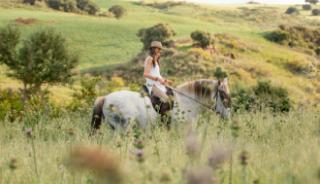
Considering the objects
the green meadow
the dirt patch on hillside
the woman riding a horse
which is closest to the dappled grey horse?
the woman riding a horse

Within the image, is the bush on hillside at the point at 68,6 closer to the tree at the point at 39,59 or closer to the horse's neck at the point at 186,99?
the tree at the point at 39,59

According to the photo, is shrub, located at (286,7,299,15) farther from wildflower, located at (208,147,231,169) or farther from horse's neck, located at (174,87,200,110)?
wildflower, located at (208,147,231,169)

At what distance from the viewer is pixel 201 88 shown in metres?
10.0

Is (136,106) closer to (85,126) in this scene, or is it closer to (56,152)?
(85,126)

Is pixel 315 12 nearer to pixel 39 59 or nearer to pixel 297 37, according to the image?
pixel 297 37

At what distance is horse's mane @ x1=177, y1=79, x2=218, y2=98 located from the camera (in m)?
9.97

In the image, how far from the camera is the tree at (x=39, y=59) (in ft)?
136

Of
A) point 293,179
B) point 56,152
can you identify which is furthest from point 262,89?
point 293,179

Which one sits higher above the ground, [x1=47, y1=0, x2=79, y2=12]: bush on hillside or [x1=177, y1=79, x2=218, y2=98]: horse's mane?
[x1=177, y1=79, x2=218, y2=98]: horse's mane

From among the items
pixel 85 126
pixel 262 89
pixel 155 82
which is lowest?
pixel 262 89

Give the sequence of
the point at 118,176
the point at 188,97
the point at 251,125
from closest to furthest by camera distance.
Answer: the point at 118,176 < the point at 251,125 < the point at 188,97

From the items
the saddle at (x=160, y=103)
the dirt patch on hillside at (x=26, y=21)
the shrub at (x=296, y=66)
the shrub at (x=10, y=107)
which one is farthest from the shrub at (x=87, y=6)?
the saddle at (x=160, y=103)

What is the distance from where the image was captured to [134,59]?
5341 cm

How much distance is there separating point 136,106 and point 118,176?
7.69 metres
